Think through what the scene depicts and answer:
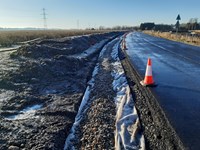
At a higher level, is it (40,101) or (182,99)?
(182,99)

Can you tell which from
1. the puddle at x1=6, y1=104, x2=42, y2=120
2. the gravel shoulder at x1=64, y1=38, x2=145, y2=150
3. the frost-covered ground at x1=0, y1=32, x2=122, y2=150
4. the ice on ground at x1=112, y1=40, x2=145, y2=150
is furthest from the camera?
the puddle at x1=6, y1=104, x2=42, y2=120

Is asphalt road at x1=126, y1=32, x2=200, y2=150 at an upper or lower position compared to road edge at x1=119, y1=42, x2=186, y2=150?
upper

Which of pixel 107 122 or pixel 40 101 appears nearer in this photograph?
pixel 107 122

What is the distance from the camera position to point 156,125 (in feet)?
16.9

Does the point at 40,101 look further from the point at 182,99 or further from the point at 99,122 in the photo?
the point at 182,99

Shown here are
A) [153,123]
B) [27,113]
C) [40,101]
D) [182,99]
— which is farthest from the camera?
[40,101]

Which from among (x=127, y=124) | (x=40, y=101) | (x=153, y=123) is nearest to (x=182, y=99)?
(x=153, y=123)

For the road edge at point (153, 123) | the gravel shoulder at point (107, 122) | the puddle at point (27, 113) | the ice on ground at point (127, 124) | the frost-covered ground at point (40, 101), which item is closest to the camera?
the road edge at point (153, 123)

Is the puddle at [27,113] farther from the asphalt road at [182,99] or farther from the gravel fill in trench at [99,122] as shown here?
the asphalt road at [182,99]

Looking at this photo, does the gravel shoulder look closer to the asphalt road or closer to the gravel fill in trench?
the gravel fill in trench

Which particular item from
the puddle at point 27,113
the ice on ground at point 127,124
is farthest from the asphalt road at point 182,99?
the puddle at point 27,113

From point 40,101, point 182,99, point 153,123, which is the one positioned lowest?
point 40,101

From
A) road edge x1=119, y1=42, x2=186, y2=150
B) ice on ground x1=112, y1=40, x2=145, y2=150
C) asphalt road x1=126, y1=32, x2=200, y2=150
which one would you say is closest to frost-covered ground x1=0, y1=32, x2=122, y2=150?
ice on ground x1=112, y1=40, x2=145, y2=150

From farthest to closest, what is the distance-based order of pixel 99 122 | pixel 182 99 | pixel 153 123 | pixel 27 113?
pixel 182 99 → pixel 27 113 → pixel 99 122 → pixel 153 123
